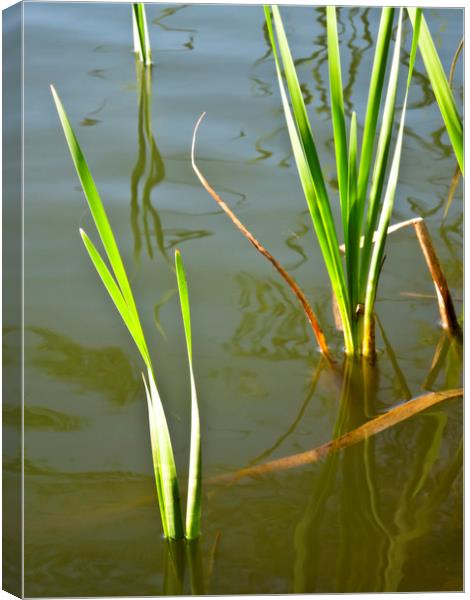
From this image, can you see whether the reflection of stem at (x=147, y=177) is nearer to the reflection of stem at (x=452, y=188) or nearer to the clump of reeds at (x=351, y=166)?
the clump of reeds at (x=351, y=166)

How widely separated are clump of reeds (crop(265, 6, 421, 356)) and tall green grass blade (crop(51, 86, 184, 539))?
266 mm

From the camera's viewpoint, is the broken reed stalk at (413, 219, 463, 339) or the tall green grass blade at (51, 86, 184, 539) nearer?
the tall green grass blade at (51, 86, 184, 539)

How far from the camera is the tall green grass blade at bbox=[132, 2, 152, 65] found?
1.10 metres

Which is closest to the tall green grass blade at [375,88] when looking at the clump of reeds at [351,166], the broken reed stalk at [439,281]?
the clump of reeds at [351,166]

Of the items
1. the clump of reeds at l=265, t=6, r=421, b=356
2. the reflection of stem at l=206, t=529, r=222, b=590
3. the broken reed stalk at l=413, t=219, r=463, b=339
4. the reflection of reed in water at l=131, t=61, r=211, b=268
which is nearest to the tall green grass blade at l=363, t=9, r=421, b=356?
the clump of reeds at l=265, t=6, r=421, b=356

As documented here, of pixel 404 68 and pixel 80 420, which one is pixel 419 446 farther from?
pixel 404 68

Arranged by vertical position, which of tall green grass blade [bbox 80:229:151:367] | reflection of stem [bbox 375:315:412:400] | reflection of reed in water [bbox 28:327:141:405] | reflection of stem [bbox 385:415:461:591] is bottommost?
reflection of stem [bbox 385:415:461:591]

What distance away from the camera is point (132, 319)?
2.36 ft

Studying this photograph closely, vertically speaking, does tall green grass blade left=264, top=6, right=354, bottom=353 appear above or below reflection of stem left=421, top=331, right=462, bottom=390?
above

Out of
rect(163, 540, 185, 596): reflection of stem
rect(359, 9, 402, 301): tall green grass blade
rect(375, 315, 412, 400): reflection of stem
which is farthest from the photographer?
rect(375, 315, 412, 400): reflection of stem

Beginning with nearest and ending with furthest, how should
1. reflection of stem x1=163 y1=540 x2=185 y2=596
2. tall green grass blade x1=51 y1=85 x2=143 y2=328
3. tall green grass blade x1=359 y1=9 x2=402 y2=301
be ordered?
1. tall green grass blade x1=51 y1=85 x2=143 y2=328
2. reflection of stem x1=163 y1=540 x2=185 y2=596
3. tall green grass blade x1=359 y1=9 x2=402 y2=301

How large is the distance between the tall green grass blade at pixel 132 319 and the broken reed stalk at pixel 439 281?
1.36 ft

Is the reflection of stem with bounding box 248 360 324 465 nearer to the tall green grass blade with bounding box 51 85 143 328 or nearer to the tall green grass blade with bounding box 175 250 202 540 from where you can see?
the tall green grass blade with bounding box 175 250 202 540

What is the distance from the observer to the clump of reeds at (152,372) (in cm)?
69
